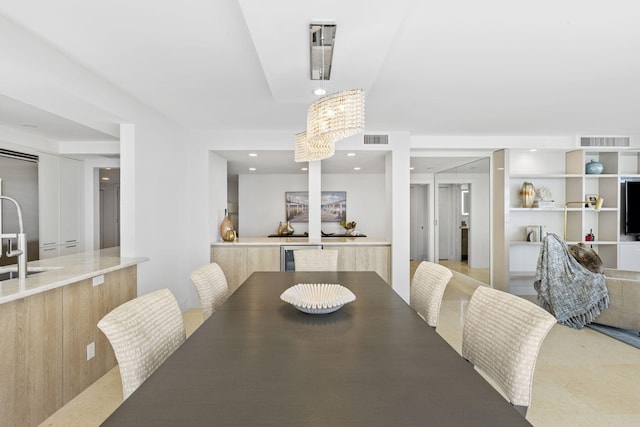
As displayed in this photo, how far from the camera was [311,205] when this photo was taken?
484 cm

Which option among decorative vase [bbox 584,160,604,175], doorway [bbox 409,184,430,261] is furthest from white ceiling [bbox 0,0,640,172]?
doorway [bbox 409,184,430,261]

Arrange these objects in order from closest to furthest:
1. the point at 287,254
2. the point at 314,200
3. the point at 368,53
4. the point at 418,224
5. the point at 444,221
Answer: the point at 368,53
the point at 287,254
the point at 314,200
the point at 444,221
the point at 418,224

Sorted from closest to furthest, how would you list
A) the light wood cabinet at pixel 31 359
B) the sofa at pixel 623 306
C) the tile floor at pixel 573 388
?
the light wood cabinet at pixel 31 359, the tile floor at pixel 573 388, the sofa at pixel 623 306

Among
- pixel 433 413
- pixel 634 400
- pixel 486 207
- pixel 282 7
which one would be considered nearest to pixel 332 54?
pixel 282 7

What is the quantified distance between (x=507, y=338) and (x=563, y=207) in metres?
5.02

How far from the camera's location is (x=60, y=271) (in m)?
2.44

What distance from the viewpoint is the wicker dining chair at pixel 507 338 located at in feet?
4.14

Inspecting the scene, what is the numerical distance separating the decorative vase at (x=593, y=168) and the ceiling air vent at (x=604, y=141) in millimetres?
320

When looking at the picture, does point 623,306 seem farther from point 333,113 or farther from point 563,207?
point 333,113

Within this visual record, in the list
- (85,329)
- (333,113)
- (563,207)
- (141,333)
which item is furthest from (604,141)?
(85,329)

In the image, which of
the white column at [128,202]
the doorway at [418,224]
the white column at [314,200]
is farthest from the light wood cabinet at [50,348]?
the doorway at [418,224]

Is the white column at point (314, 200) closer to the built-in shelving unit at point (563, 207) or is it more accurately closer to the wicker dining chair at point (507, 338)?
the built-in shelving unit at point (563, 207)

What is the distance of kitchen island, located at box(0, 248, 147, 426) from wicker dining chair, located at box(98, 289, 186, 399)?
2.91ft

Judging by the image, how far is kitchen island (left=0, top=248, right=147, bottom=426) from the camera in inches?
74.7
